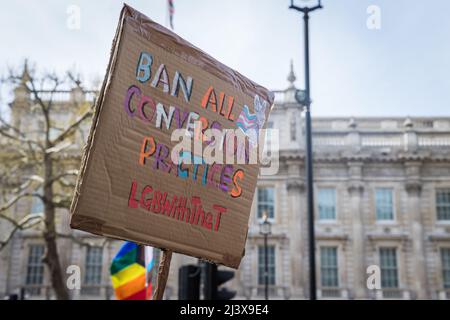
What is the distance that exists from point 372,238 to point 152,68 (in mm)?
29778

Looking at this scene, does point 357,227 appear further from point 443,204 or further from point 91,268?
point 91,268

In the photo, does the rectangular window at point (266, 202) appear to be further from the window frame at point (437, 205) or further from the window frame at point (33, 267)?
the window frame at point (33, 267)

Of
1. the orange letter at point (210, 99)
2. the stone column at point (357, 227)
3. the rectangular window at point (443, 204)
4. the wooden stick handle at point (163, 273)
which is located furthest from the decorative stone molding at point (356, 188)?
the wooden stick handle at point (163, 273)

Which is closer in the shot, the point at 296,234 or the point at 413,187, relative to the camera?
the point at 296,234

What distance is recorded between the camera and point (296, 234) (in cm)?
3189

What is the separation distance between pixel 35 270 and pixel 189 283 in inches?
1045

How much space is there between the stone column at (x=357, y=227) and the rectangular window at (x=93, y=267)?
532 inches

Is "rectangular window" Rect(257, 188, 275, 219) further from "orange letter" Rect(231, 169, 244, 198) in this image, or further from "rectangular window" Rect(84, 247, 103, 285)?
"orange letter" Rect(231, 169, 244, 198)

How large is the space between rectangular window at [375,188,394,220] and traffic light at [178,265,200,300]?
2560 centimetres

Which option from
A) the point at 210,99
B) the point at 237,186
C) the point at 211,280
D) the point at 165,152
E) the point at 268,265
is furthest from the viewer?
the point at 268,265

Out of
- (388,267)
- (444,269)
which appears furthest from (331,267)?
(444,269)

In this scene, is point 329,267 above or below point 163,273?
above

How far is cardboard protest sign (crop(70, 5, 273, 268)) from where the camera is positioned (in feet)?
11.1

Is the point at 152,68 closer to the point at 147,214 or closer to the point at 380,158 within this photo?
the point at 147,214
